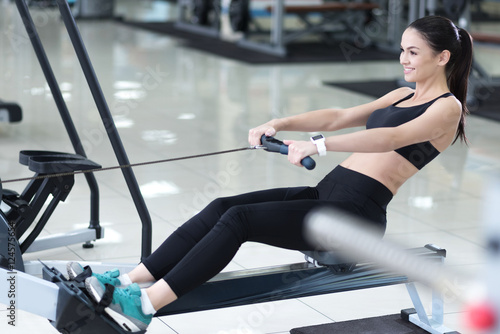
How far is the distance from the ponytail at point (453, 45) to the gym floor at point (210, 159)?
23.1 inches

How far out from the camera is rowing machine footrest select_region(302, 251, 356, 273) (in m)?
2.26

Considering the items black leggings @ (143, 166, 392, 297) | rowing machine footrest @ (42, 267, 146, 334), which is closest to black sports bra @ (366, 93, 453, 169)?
black leggings @ (143, 166, 392, 297)

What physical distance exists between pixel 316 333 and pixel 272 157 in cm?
246

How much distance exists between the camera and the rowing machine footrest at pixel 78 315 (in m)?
1.97

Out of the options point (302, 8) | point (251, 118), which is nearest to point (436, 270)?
point (251, 118)

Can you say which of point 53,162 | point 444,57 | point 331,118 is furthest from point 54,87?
point 444,57

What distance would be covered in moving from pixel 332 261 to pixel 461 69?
66 cm

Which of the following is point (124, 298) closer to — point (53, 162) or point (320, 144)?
point (320, 144)

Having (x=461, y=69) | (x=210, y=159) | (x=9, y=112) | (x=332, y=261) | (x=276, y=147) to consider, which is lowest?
(x=210, y=159)

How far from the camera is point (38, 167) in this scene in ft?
9.13

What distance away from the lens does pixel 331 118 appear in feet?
8.36

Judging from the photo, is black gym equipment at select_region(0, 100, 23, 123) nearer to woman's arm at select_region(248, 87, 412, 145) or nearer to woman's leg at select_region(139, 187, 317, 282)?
woman's arm at select_region(248, 87, 412, 145)

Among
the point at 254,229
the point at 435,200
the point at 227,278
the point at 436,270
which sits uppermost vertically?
the point at 436,270

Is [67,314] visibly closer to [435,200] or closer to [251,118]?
[435,200]
